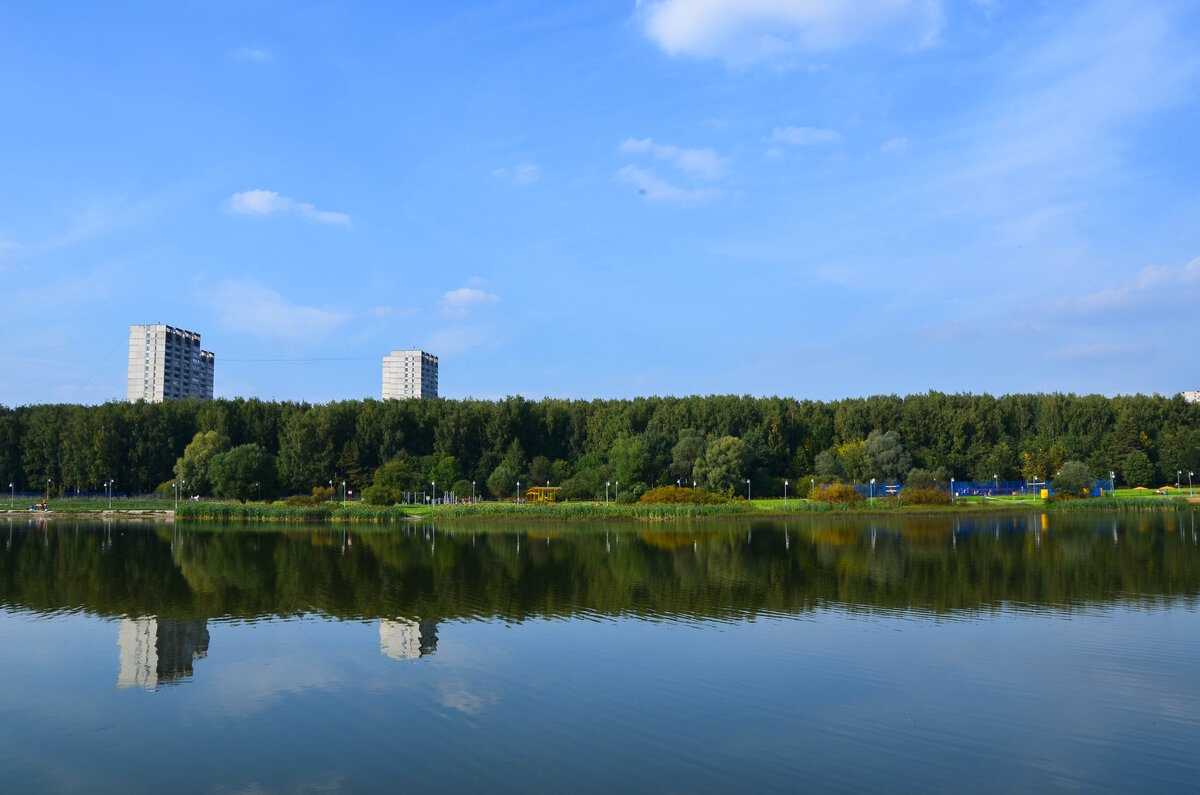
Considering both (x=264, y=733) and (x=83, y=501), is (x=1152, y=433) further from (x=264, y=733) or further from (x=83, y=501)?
(x=83, y=501)

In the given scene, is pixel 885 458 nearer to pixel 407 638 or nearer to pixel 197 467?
pixel 197 467

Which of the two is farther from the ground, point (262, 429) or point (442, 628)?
point (262, 429)

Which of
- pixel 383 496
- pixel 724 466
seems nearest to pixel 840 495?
pixel 724 466

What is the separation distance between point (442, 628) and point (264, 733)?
6.53 metres

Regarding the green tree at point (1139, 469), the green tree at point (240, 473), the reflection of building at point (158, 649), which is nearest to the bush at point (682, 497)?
the green tree at point (240, 473)

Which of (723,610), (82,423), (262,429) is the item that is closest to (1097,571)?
(723,610)

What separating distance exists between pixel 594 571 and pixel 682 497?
33188 mm

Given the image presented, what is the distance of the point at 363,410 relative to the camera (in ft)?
266

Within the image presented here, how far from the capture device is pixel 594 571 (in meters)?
26.2

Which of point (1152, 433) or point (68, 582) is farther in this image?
point (1152, 433)

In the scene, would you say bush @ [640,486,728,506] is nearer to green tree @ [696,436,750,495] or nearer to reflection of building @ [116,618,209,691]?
green tree @ [696,436,750,495]

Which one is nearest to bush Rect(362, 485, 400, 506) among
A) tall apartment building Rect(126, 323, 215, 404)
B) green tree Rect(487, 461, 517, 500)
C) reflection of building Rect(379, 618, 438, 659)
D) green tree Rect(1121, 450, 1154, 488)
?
green tree Rect(487, 461, 517, 500)

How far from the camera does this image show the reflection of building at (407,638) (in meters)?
14.8

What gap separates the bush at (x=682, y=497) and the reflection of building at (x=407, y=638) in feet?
136
